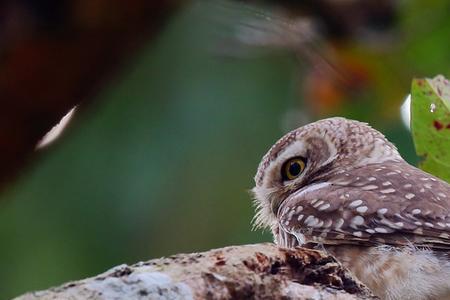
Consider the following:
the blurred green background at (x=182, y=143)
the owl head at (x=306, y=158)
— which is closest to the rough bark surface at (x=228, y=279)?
the owl head at (x=306, y=158)

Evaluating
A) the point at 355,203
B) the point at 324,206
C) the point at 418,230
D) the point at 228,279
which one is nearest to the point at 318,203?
the point at 324,206

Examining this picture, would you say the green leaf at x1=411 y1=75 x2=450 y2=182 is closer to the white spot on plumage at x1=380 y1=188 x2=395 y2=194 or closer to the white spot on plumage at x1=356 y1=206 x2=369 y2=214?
the white spot on plumage at x1=380 y1=188 x2=395 y2=194

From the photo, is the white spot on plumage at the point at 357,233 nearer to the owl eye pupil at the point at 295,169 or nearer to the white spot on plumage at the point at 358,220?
the white spot on plumage at the point at 358,220

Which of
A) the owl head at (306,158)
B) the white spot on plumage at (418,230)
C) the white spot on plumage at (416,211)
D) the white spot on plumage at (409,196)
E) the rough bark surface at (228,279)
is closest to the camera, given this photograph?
the rough bark surface at (228,279)

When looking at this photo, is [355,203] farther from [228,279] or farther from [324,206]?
[228,279]

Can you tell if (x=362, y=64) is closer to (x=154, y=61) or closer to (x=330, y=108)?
(x=330, y=108)

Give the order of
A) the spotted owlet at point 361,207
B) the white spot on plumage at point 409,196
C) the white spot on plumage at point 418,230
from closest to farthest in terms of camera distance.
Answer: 1. the spotted owlet at point 361,207
2. the white spot on plumage at point 418,230
3. the white spot on plumage at point 409,196

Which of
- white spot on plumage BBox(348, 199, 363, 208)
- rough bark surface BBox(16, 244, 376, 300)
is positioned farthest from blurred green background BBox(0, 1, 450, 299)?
rough bark surface BBox(16, 244, 376, 300)
